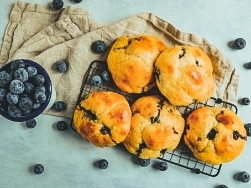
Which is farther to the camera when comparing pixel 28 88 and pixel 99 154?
pixel 99 154

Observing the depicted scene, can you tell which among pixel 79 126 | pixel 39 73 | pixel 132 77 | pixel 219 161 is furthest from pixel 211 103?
pixel 39 73

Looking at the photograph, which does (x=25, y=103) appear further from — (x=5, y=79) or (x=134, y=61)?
(x=134, y=61)

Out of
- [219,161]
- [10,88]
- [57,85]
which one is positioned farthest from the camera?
[57,85]

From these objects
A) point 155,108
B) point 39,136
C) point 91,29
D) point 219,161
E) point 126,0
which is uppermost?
point 126,0

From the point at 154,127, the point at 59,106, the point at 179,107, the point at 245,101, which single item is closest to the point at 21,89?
the point at 59,106

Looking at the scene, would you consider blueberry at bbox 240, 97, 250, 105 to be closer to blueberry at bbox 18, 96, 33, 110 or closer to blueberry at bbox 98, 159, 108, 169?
blueberry at bbox 98, 159, 108, 169

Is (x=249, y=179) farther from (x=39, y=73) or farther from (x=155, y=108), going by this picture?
(x=39, y=73)
